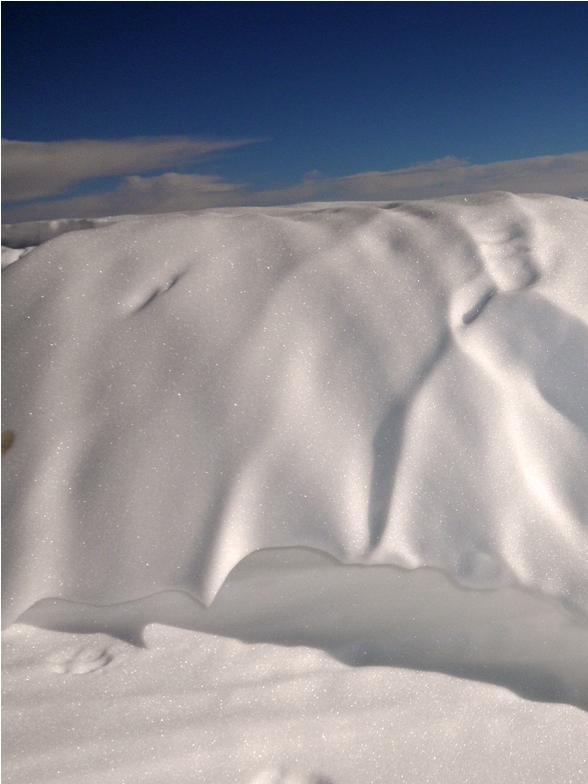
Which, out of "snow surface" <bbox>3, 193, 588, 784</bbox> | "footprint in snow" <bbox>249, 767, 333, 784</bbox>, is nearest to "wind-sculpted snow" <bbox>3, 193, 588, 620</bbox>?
"snow surface" <bbox>3, 193, 588, 784</bbox>

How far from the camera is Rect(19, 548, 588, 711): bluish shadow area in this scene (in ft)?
1.28

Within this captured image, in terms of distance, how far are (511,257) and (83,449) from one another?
34 cm

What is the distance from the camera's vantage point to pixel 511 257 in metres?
0.52

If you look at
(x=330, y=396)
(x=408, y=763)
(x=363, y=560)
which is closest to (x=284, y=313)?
(x=330, y=396)

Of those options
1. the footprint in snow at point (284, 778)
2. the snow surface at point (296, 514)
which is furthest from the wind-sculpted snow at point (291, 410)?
the footprint in snow at point (284, 778)

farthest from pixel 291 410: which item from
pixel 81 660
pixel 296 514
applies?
pixel 81 660

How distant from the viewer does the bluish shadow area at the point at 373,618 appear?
1.28ft

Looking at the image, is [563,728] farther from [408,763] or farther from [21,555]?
[21,555]

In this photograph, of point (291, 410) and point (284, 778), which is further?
point (291, 410)

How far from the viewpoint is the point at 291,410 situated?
0.44 meters

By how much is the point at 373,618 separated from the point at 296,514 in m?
0.08

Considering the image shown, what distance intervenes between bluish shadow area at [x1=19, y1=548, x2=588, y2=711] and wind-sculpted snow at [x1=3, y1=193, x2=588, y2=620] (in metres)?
0.02

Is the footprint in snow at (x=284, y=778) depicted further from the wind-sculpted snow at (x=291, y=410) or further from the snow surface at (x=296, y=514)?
the wind-sculpted snow at (x=291, y=410)

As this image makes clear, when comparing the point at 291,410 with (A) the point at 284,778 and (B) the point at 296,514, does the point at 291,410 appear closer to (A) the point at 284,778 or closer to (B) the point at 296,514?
(B) the point at 296,514
